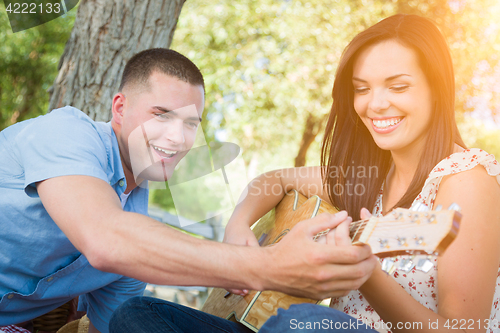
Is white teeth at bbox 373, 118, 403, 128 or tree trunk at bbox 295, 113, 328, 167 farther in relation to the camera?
tree trunk at bbox 295, 113, 328, 167

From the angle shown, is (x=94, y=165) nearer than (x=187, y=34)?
Yes

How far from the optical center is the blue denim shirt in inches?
59.6

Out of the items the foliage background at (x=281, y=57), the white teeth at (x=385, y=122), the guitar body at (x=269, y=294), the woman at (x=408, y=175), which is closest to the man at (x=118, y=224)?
the woman at (x=408, y=175)

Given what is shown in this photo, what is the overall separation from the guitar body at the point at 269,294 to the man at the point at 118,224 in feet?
1.25

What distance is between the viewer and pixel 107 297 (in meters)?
2.39

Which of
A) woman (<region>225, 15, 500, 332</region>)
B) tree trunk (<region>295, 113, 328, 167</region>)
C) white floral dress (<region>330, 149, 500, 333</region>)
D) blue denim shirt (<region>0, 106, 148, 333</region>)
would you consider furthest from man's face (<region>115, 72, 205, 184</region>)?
tree trunk (<region>295, 113, 328, 167</region>)

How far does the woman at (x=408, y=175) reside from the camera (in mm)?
1342

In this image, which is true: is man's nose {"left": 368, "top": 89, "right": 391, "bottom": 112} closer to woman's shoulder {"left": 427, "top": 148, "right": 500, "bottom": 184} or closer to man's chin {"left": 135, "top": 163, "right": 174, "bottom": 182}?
woman's shoulder {"left": 427, "top": 148, "right": 500, "bottom": 184}

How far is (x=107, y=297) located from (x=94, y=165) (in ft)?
4.05

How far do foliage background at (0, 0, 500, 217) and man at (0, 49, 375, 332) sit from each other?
5.30 meters

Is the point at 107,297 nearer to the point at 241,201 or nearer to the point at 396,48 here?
the point at 241,201

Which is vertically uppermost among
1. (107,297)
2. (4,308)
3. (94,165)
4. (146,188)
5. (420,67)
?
(420,67)

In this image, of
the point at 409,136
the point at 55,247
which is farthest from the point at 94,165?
the point at 409,136

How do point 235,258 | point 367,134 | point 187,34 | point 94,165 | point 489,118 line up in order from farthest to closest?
point 187,34 < point 489,118 < point 367,134 < point 94,165 < point 235,258
